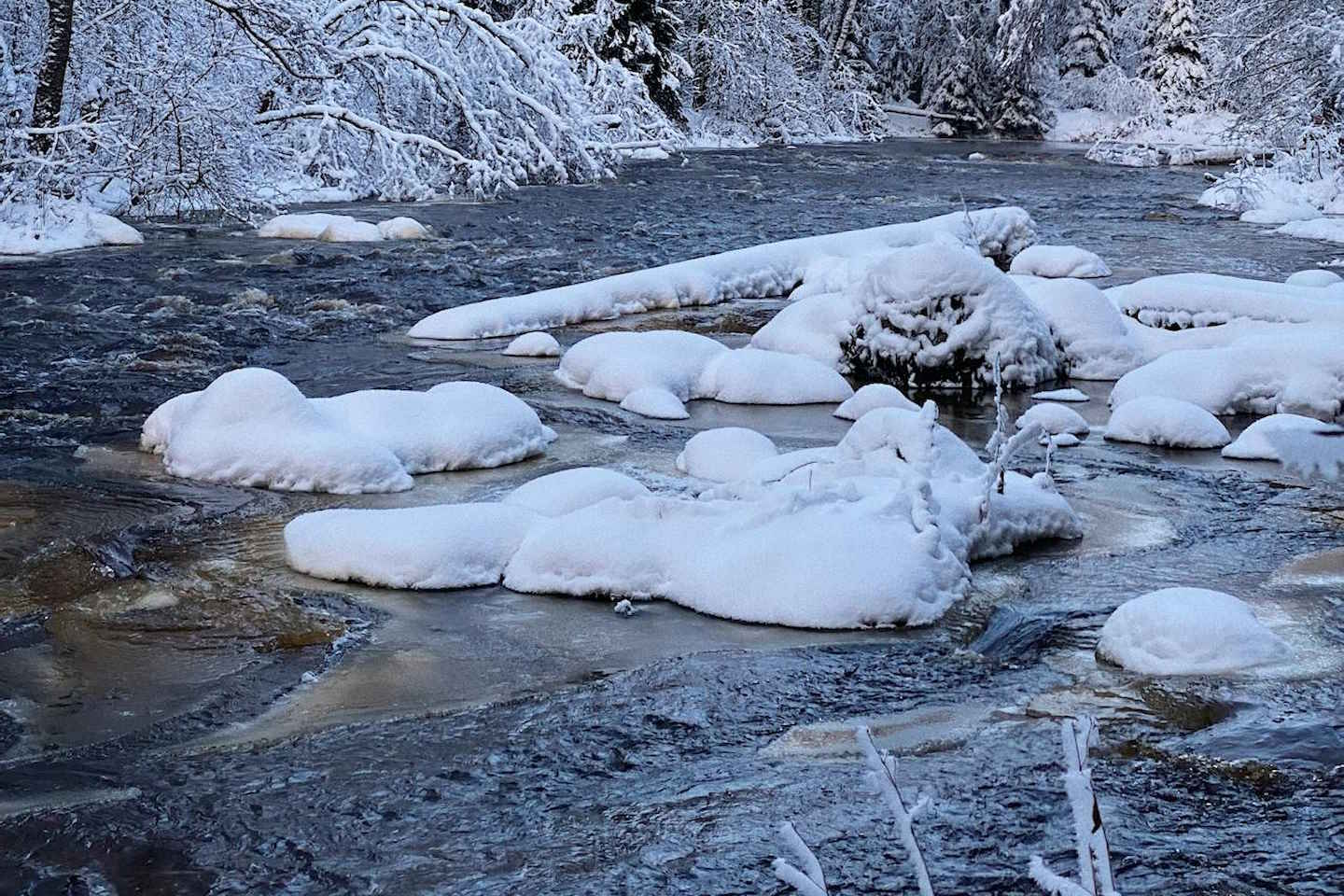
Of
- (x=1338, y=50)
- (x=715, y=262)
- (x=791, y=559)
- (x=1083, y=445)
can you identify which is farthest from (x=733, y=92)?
(x=791, y=559)

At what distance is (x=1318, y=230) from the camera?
15617mm

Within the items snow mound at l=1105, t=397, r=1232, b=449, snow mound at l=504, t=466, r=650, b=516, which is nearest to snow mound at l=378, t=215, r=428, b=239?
snow mound at l=1105, t=397, r=1232, b=449

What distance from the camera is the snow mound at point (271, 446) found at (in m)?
6.14

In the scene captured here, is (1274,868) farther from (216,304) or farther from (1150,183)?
(1150,183)

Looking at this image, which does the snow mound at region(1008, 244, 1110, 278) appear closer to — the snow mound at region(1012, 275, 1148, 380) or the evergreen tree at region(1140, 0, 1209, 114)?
the snow mound at region(1012, 275, 1148, 380)

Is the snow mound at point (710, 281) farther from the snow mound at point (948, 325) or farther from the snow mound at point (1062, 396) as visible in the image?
the snow mound at point (1062, 396)

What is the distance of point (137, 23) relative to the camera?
54.3ft

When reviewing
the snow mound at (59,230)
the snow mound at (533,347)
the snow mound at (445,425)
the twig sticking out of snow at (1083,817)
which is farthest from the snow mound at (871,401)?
the snow mound at (59,230)

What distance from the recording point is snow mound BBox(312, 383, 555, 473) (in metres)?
6.46

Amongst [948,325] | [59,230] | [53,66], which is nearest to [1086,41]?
[53,66]

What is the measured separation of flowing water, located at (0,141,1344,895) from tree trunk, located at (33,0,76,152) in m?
8.93

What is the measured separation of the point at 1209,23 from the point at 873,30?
Result: 1087cm

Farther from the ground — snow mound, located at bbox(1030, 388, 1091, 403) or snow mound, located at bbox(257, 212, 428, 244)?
snow mound, located at bbox(257, 212, 428, 244)

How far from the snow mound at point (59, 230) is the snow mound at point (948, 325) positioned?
828cm
